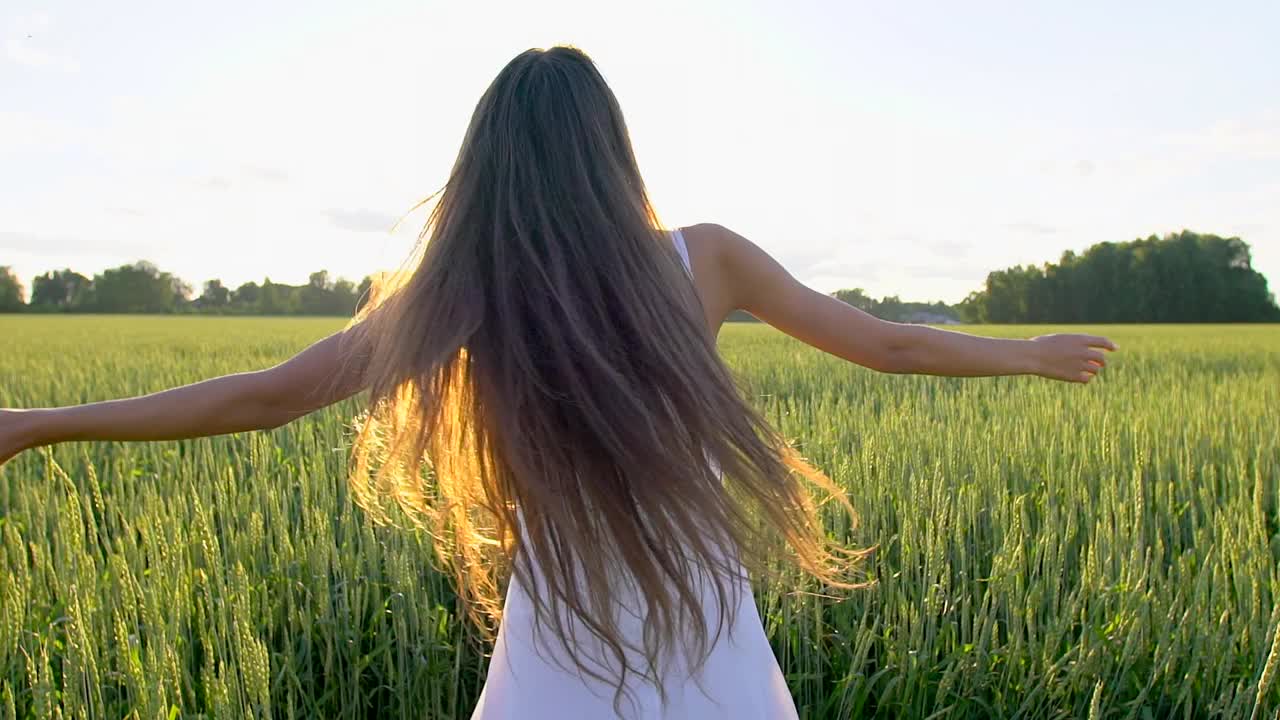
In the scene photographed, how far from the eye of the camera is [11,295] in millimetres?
48844

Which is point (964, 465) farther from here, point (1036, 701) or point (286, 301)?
point (286, 301)

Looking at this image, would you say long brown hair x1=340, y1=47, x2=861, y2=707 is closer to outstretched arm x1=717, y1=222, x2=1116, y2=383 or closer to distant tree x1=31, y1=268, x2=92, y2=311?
outstretched arm x1=717, y1=222, x2=1116, y2=383

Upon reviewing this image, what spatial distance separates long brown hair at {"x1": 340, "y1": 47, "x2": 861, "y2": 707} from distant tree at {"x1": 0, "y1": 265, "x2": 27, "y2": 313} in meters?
56.5

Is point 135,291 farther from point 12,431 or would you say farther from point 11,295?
point 12,431

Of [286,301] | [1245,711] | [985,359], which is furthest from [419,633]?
[286,301]

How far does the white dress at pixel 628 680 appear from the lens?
3.94 ft

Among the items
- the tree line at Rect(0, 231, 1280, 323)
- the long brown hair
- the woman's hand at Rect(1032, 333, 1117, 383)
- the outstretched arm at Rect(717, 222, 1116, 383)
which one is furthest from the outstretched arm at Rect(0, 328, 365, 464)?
the tree line at Rect(0, 231, 1280, 323)

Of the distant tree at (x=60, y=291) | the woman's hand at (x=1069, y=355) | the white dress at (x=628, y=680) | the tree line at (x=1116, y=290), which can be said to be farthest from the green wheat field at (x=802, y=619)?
the distant tree at (x=60, y=291)

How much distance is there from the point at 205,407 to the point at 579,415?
57 cm

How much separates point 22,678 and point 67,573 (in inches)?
9.7

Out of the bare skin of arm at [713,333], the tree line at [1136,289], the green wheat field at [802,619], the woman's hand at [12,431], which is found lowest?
the green wheat field at [802,619]

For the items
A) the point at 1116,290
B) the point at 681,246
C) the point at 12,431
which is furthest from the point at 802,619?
the point at 1116,290

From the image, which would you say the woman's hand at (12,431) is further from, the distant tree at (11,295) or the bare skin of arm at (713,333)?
the distant tree at (11,295)

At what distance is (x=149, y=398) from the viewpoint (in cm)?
134
